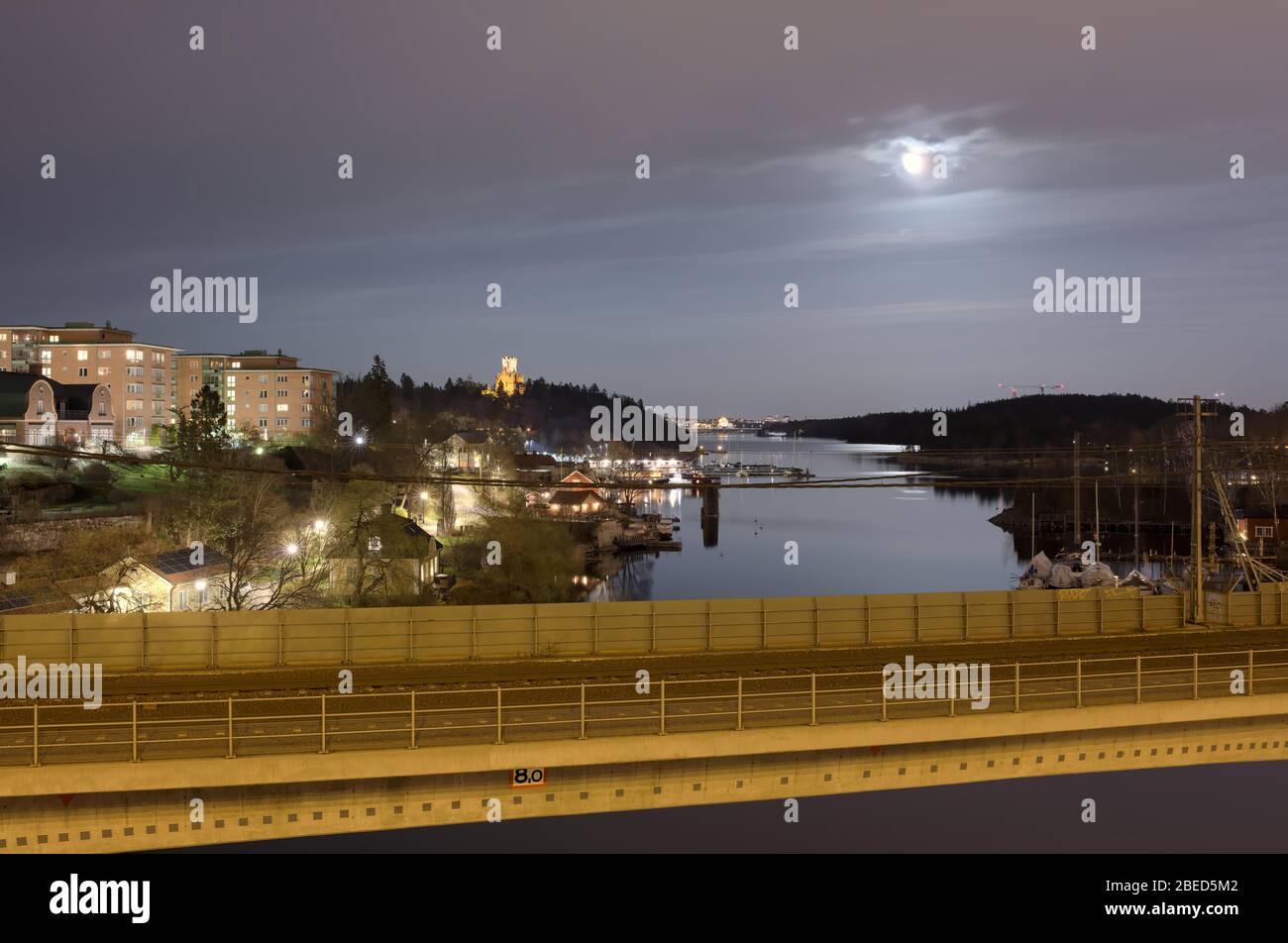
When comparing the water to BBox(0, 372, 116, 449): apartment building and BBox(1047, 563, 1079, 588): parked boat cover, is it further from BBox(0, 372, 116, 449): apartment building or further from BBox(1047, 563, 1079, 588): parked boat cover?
BBox(0, 372, 116, 449): apartment building

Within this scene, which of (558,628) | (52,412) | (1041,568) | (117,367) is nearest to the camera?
(558,628)

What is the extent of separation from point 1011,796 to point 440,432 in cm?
7623

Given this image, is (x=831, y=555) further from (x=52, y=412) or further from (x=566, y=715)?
(x=566, y=715)

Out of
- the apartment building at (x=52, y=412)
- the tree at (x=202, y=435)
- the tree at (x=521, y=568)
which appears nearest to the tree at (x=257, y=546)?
the tree at (x=521, y=568)

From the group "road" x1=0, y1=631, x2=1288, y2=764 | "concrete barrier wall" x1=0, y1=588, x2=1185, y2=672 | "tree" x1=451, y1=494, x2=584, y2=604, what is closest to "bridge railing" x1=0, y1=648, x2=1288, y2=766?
"road" x1=0, y1=631, x2=1288, y2=764

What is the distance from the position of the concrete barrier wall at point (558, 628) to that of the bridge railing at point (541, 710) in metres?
2.65

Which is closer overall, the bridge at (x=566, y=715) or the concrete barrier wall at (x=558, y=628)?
the bridge at (x=566, y=715)

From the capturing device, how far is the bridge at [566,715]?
1243 centimetres

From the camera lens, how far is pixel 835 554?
8681cm

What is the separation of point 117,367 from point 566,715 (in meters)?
108

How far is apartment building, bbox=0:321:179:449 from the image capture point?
107 meters

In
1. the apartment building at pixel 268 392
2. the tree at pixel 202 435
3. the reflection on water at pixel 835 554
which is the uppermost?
the apartment building at pixel 268 392

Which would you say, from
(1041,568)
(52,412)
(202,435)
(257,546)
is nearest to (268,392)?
(52,412)

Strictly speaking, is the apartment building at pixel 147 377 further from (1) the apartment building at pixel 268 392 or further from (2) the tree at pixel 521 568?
Result: (2) the tree at pixel 521 568
